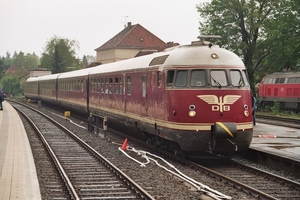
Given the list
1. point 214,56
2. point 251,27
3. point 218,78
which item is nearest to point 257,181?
point 218,78

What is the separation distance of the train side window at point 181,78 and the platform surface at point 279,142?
3.26 m

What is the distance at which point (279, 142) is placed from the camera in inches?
688

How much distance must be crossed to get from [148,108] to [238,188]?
19.0 feet

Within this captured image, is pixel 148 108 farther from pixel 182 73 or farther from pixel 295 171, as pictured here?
pixel 295 171

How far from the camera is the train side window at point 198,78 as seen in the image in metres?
13.7

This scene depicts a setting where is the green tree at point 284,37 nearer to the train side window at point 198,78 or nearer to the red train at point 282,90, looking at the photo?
the red train at point 282,90

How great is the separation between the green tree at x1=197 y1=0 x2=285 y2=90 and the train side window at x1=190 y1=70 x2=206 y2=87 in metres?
35.3

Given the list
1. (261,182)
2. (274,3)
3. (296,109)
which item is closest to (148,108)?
(261,182)

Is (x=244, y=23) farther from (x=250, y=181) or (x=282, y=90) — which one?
(x=250, y=181)

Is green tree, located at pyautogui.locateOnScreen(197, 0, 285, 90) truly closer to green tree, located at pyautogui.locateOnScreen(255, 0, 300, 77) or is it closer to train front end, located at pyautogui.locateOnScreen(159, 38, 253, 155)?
green tree, located at pyautogui.locateOnScreen(255, 0, 300, 77)

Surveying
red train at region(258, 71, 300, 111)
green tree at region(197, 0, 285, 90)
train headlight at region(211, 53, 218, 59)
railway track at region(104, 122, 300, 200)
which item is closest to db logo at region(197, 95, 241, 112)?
train headlight at region(211, 53, 218, 59)

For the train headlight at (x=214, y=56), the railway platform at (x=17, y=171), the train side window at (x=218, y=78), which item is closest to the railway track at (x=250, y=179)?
the train side window at (x=218, y=78)

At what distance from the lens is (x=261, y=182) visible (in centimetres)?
1173

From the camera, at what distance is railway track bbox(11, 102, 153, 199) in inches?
411
